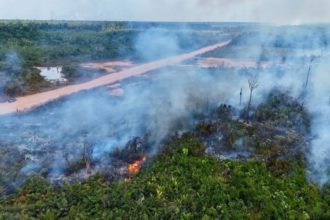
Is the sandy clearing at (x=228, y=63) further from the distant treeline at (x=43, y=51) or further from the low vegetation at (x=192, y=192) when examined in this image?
the low vegetation at (x=192, y=192)

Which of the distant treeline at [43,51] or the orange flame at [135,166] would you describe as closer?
the orange flame at [135,166]

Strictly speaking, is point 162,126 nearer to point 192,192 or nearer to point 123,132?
point 123,132

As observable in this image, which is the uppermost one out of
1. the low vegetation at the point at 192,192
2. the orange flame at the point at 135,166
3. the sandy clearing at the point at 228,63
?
the sandy clearing at the point at 228,63

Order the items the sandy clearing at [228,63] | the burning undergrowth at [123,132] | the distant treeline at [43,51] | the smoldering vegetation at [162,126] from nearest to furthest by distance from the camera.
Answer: the burning undergrowth at [123,132] → the smoldering vegetation at [162,126] → the distant treeline at [43,51] → the sandy clearing at [228,63]

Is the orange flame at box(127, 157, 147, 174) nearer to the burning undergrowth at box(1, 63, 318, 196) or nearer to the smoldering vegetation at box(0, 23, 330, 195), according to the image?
the burning undergrowth at box(1, 63, 318, 196)

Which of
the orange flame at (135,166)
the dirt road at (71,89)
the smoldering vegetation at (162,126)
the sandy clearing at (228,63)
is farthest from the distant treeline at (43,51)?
the orange flame at (135,166)

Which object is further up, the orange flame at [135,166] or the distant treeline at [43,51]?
the distant treeline at [43,51]
